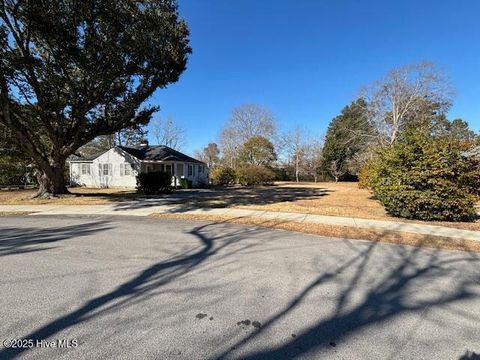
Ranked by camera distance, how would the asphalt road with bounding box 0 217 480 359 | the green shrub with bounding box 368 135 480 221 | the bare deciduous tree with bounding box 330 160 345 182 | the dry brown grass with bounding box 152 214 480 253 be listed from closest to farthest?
the asphalt road with bounding box 0 217 480 359, the dry brown grass with bounding box 152 214 480 253, the green shrub with bounding box 368 135 480 221, the bare deciduous tree with bounding box 330 160 345 182

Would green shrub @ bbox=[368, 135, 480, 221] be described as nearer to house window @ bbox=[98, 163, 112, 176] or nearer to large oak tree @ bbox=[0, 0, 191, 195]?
large oak tree @ bbox=[0, 0, 191, 195]

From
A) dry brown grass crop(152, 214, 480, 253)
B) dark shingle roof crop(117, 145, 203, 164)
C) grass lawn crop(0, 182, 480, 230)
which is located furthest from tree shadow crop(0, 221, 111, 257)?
dark shingle roof crop(117, 145, 203, 164)

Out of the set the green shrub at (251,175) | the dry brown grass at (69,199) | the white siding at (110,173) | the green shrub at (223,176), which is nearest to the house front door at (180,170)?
the white siding at (110,173)

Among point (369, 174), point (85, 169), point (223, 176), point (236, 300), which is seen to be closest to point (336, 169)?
point (223, 176)

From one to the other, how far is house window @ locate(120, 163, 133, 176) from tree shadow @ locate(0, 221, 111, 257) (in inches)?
732

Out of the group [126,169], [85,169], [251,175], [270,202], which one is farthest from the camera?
[251,175]

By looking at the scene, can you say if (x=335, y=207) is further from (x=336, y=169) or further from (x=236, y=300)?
(x=336, y=169)

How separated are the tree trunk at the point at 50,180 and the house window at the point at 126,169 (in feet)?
29.5

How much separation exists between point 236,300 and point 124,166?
25.3 meters

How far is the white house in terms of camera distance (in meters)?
25.6

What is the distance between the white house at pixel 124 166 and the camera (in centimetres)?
2561

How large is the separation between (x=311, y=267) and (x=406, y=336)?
1965 mm

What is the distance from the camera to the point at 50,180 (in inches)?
634

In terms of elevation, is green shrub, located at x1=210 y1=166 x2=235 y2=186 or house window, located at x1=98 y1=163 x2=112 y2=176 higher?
house window, located at x1=98 y1=163 x2=112 y2=176
